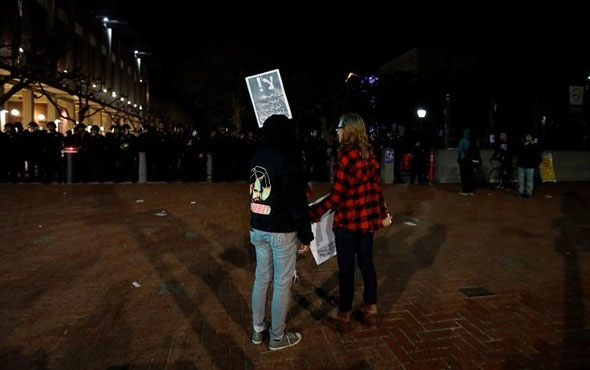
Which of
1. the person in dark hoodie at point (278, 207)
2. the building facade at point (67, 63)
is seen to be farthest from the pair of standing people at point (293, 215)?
the building facade at point (67, 63)

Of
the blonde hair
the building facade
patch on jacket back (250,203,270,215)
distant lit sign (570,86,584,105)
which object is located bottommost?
patch on jacket back (250,203,270,215)

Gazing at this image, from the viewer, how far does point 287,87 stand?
3256cm

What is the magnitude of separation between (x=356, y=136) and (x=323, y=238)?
111 cm

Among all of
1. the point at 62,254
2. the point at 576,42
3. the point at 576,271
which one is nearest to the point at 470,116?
the point at 576,42

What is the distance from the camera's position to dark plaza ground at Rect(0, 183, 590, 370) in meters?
3.71

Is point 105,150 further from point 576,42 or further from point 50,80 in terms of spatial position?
point 576,42

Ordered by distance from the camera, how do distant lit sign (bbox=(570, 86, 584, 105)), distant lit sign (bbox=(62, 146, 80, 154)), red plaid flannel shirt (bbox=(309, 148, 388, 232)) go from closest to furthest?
red plaid flannel shirt (bbox=(309, 148, 388, 232))
distant lit sign (bbox=(62, 146, 80, 154))
distant lit sign (bbox=(570, 86, 584, 105))

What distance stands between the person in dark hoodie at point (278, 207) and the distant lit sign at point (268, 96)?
177 cm

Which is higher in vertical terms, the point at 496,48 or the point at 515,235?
the point at 496,48

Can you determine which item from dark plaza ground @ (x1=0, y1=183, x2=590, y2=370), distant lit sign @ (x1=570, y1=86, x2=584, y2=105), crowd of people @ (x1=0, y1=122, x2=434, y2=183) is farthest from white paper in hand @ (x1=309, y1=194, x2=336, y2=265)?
distant lit sign @ (x1=570, y1=86, x2=584, y2=105)

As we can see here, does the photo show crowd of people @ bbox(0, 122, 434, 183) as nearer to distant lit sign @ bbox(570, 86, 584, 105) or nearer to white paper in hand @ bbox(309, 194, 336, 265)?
distant lit sign @ bbox(570, 86, 584, 105)

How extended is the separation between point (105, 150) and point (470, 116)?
26519 millimetres

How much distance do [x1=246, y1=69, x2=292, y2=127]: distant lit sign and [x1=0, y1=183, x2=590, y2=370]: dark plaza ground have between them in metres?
2.01

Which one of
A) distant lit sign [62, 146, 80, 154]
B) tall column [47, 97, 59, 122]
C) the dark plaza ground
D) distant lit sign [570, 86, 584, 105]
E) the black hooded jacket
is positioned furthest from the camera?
tall column [47, 97, 59, 122]
